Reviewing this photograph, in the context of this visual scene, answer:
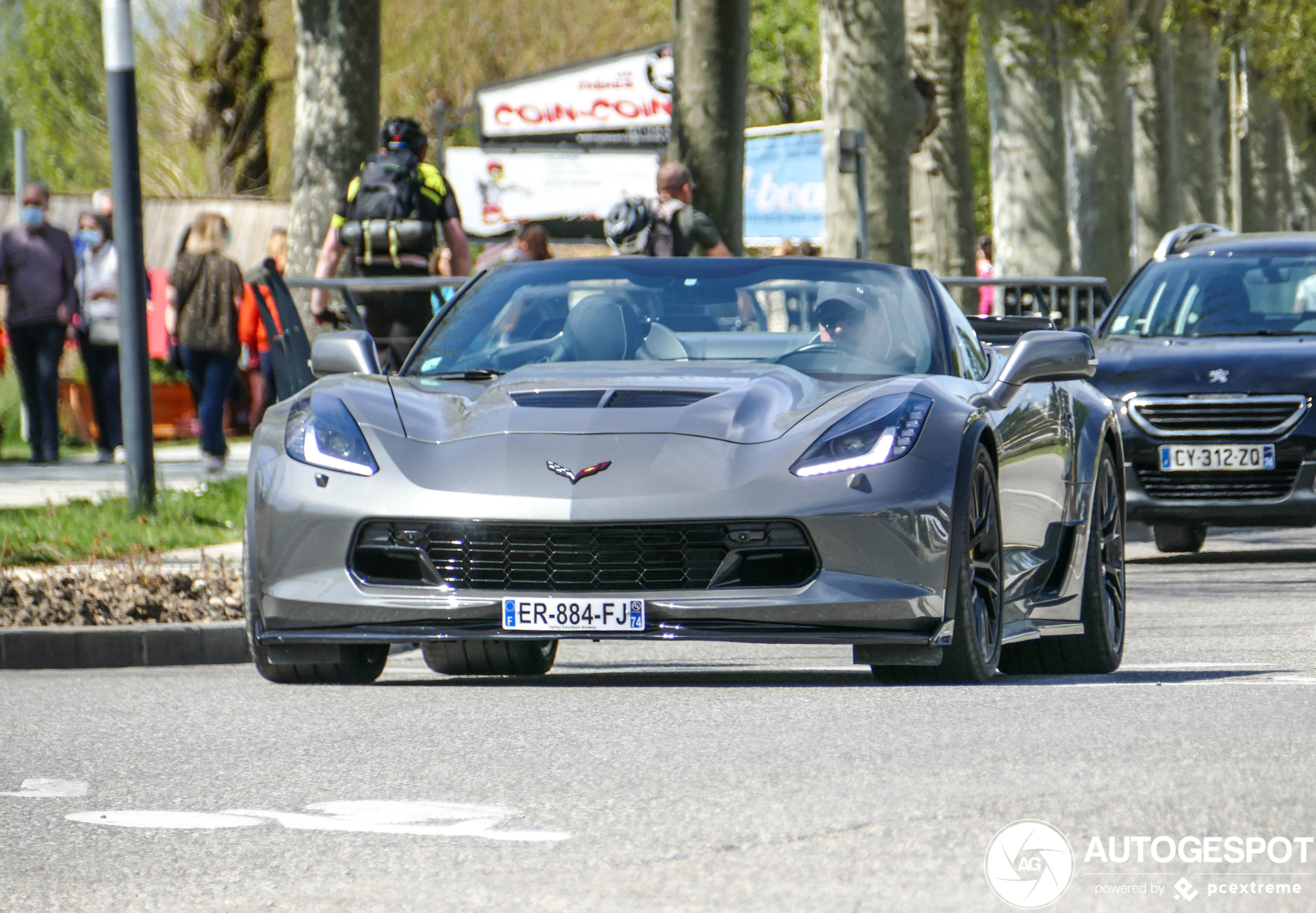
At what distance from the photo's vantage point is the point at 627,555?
674cm

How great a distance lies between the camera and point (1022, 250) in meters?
24.4

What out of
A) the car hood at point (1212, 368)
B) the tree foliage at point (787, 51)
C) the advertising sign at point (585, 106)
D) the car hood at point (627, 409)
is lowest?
the car hood at point (1212, 368)

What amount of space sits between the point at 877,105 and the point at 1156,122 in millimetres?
14184

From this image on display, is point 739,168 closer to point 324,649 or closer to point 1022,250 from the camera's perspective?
point 1022,250

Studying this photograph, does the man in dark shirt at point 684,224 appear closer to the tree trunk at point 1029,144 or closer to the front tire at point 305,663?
the front tire at point 305,663

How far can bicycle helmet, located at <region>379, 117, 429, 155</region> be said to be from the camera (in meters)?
14.2

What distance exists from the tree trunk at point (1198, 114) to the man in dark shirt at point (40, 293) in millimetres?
22253

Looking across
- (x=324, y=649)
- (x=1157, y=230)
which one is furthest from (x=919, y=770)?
(x=1157, y=230)

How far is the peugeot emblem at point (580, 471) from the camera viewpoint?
22.0 feet

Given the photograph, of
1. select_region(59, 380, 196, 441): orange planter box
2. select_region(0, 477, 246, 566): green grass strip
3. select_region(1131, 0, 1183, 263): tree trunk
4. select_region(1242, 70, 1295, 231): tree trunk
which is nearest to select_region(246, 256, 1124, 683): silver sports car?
select_region(0, 477, 246, 566): green grass strip

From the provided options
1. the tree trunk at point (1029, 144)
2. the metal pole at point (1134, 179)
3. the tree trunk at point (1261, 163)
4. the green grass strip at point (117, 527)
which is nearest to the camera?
the green grass strip at point (117, 527)

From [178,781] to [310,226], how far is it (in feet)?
40.1

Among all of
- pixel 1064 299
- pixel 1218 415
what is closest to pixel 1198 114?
pixel 1064 299

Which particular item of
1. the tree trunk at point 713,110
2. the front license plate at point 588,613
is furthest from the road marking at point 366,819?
the tree trunk at point 713,110
